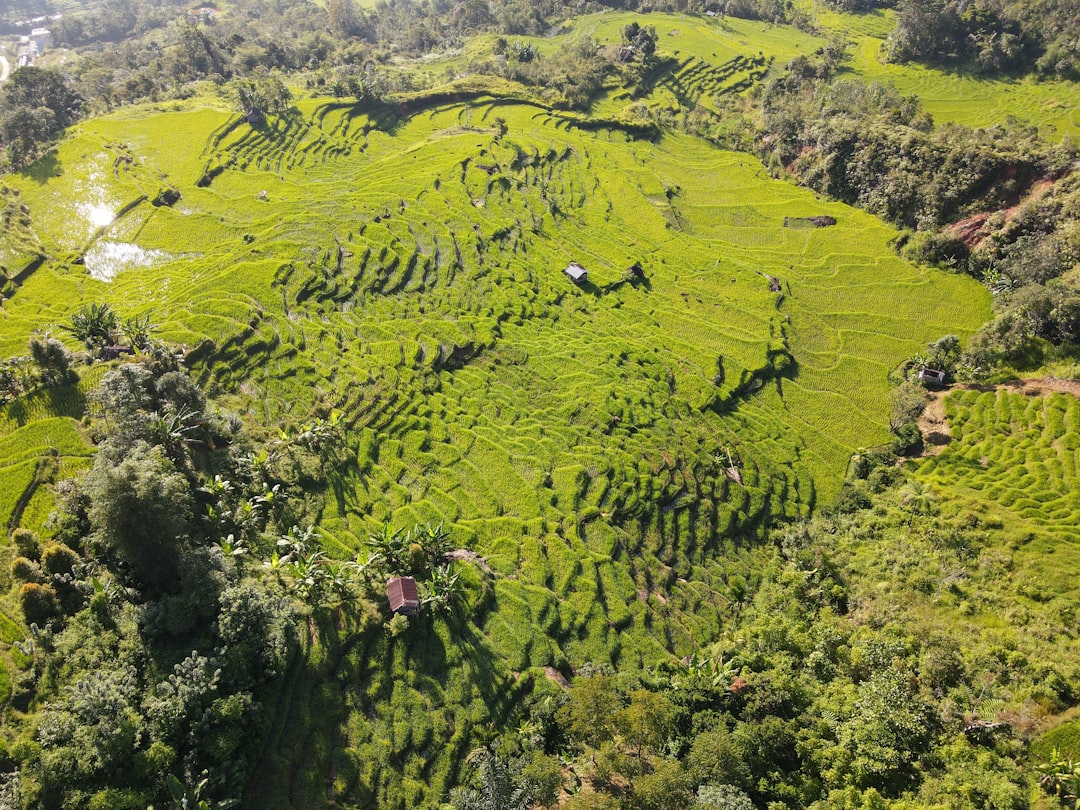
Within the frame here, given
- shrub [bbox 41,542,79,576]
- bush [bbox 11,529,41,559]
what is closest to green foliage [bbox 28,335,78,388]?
bush [bbox 11,529,41,559]

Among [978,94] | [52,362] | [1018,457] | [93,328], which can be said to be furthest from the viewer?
[978,94]

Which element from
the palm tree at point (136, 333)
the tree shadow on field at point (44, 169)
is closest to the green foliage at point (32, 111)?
the tree shadow on field at point (44, 169)

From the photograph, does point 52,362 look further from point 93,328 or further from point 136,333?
point 136,333

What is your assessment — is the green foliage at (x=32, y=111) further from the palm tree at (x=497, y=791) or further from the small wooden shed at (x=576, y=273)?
the palm tree at (x=497, y=791)

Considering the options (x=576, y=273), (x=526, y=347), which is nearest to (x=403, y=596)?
(x=526, y=347)

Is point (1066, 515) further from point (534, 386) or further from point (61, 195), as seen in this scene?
point (61, 195)

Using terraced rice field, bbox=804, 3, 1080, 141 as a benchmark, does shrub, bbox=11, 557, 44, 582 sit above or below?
below

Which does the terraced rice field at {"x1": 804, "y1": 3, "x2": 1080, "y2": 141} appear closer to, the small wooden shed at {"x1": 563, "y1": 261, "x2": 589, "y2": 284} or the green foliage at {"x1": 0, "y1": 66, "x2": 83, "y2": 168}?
the small wooden shed at {"x1": 563, "y1": 261, "x2": 589, "y2": 284}
